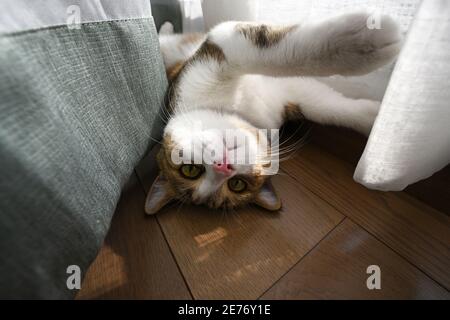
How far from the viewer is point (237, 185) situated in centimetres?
74

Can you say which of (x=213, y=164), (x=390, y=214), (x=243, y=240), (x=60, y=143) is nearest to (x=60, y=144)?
(x=60, y=143)

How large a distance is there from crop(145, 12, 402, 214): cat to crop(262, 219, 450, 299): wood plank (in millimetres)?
184

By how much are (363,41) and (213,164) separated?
0.42 metres

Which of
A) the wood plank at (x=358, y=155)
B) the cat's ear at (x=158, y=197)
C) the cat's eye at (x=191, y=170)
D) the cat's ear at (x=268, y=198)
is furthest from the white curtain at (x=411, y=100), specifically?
the cat's ear at (x=158, y=197)

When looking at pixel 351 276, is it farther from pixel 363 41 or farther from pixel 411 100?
pixel 363 41

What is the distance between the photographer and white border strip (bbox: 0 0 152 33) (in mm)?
341

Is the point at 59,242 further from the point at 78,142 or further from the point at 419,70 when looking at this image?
the point at 419,70

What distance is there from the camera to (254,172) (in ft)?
2.33

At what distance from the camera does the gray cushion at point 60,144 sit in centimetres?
32

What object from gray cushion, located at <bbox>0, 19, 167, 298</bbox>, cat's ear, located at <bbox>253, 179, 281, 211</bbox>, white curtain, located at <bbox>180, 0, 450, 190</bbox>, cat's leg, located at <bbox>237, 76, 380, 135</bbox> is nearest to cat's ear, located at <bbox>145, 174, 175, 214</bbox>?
gray cushion, located at <bbox>0, 19, 167, 298</bbox>

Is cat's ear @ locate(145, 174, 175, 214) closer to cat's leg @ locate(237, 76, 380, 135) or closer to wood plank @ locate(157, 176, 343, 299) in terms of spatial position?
wood plank @ locate(157, 176, 343, 299)

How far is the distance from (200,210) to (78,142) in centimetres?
41

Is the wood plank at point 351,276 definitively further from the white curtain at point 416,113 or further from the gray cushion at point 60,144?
the gray cushion at point 60,144
